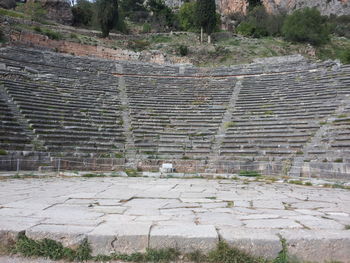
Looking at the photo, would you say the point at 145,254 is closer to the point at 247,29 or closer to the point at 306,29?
the point at 306,29

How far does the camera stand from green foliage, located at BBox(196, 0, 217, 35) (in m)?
34.1

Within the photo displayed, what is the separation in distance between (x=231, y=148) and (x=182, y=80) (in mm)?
8934

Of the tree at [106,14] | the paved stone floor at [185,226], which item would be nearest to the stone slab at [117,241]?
the paved stone floor at [185,226]

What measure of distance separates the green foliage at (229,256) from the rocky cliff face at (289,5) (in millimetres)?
58893

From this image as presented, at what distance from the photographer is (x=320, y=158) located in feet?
34.0

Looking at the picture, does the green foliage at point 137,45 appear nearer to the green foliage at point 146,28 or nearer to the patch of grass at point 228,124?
the green foliage at point 146,28

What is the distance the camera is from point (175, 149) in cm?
1262

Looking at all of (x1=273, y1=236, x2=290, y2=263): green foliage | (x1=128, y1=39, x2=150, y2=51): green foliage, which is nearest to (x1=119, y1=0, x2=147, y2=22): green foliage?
(x1=128, y1=39, x2=150, y2=51): green foliage

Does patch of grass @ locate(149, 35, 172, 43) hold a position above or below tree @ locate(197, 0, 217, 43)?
below

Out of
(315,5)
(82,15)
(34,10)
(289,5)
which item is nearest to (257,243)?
(34,10)

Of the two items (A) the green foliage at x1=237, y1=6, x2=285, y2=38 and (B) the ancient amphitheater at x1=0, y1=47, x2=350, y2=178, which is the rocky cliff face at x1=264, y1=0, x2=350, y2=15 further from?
(B) the ancient amphitheater at x1=0, y1=47, x2=350, y2=178

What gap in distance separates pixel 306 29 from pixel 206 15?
12.9m

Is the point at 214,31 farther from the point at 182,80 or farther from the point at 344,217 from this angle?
the point at 344,217

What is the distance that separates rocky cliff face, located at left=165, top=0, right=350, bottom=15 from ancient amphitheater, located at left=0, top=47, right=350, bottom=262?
40.5 metres
